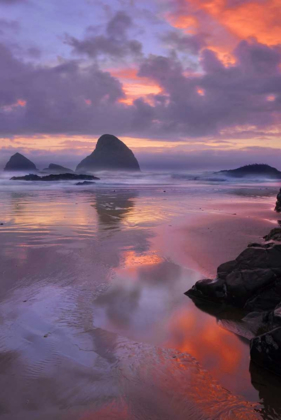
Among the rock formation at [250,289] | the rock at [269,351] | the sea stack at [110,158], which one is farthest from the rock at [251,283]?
the sea stack at [110,158]

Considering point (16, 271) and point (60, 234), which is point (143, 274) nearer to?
point (16, 271)

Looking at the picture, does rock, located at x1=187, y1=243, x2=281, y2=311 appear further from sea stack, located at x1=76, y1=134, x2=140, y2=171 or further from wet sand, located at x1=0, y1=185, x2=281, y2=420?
sea stack, located at x1=76, y1=134, x2=140, y2=171

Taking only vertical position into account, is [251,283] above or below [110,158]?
below

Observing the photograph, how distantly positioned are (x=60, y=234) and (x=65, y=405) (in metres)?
6.32

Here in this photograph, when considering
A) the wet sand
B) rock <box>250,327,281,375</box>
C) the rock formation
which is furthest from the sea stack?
rock <box>250,327,281,375</box>

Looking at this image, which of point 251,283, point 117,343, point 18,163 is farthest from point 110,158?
point 117,343

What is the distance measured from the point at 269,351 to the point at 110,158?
526 ft

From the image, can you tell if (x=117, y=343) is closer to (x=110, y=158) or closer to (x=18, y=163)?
(x=110, y=158)

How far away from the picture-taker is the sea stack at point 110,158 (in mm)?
157575

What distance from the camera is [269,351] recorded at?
2838 mm

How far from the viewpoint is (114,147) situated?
534 ft

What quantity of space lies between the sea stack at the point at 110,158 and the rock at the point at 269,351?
15302 cm

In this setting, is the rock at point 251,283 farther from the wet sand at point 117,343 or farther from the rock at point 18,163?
the rock at point 18,163

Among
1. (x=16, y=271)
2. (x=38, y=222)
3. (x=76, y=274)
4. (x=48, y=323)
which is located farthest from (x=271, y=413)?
(x=38, y=222)
